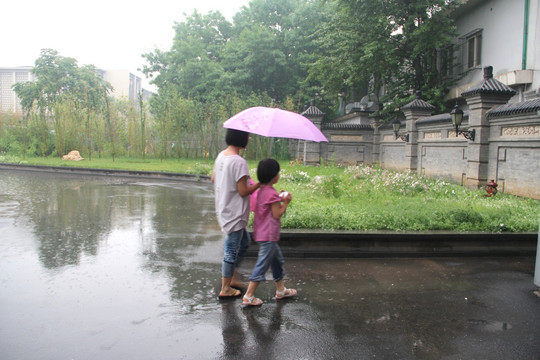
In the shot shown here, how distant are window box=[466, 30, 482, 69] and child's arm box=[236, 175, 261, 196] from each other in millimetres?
16183

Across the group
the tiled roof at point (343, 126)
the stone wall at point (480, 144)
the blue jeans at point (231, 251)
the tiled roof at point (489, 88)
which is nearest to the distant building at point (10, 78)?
the tiled roof at point (343, 126)

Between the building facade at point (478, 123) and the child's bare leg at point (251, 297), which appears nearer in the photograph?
the child's bare leg at point (251, 297)

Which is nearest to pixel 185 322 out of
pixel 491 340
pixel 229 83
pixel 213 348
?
pixel 213 348

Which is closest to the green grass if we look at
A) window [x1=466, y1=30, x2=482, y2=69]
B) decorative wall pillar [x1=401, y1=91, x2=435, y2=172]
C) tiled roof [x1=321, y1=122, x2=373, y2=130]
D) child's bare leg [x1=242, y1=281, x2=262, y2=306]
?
child's bare leg [x1=242, y1=281, x2=262, y2=306]

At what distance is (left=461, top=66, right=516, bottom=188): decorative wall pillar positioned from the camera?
10.0m

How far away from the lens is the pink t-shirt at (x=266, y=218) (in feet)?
12.9

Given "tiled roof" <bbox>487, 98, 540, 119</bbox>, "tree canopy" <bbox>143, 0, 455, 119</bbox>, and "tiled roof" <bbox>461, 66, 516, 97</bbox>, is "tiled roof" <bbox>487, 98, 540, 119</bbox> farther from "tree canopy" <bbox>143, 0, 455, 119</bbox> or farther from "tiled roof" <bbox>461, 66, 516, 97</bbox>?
"tree canopy" <bbox>143, 0, 455, 119</bbox>

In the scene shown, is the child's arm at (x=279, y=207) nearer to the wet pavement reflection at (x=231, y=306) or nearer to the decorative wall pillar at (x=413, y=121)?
the wet pavement reflection at (x=231, y=306)

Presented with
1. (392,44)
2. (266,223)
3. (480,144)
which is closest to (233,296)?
(266,223)

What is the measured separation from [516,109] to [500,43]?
819cm

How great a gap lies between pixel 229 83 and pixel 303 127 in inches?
924

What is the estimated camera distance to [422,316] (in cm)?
371

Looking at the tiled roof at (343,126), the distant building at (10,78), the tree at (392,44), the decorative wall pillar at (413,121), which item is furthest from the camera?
the distant building at (10,78)

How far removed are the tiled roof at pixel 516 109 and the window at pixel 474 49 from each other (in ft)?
27.3
